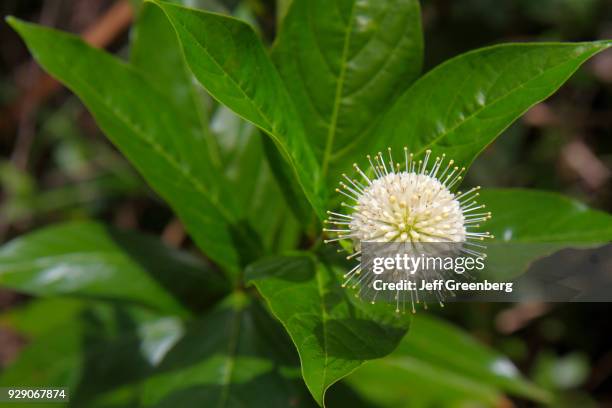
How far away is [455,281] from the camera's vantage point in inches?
41.8

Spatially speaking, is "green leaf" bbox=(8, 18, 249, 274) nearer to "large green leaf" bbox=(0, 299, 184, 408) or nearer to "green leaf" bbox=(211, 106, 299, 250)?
"green leaf" bbox=(211, 106, 299, 250)

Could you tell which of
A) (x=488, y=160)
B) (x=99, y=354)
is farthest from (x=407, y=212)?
(x=488, y=160)

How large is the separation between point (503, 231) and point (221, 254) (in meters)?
0.63

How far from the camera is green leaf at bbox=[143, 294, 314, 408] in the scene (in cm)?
125

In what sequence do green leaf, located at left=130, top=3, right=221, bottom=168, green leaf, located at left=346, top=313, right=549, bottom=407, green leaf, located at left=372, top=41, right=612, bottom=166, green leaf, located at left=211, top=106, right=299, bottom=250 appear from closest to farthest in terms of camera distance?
green leaf, located at left=372, top=41, right=612, bottom=166 < green leaf, located at left=211, top=106, right=299, bottom=250 < green leaf, located at left=130, top=3, right=221, bottom=168 < green leaf, located at left=346, top=313, right=549, bottom=407

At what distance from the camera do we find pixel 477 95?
40.6 inches

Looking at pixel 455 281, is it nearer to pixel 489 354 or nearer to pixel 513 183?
pixel 489 354

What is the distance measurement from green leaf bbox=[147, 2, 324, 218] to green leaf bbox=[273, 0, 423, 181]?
122 mm

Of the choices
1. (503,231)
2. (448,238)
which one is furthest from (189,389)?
(503,231)

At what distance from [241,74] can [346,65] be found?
0.30 m

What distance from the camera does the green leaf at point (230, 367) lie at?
1.25 metres

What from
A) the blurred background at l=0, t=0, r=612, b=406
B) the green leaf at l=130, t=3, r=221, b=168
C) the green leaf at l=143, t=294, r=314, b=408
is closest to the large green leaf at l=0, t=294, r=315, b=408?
the green leaf at l=143, t=294, r=314, b=408

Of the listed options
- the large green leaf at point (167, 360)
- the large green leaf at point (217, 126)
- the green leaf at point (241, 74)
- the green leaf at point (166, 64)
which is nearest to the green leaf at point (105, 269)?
the large green leaf at point (167, 360)

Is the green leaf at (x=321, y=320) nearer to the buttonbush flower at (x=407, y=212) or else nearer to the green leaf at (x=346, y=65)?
the buttonbush flower at (x=407, y=212)
